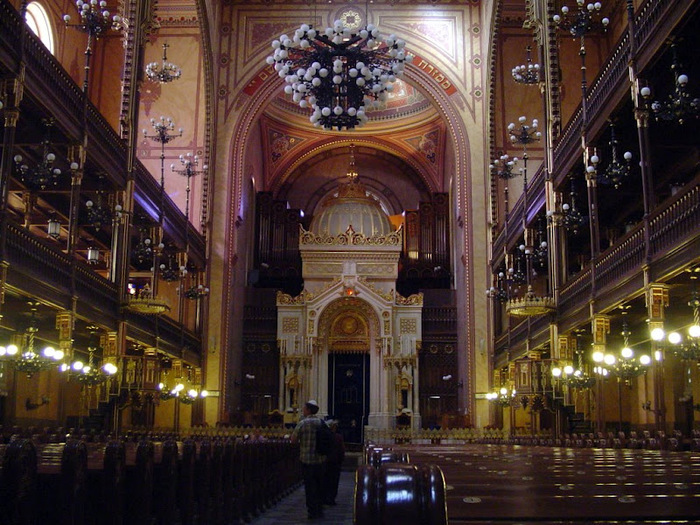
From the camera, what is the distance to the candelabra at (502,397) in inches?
916

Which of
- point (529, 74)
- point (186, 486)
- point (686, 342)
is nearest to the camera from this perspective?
point (186, 486)

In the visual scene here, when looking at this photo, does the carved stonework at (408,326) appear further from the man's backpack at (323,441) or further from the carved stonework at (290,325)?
the man's backpack at (323,441)

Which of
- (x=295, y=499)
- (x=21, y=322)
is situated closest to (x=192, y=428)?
(x=21, y=322)

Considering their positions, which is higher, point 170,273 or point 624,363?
point 170,273

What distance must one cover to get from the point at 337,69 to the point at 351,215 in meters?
19.1

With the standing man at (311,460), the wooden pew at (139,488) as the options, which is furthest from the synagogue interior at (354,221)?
the wooden pew at (139,488)

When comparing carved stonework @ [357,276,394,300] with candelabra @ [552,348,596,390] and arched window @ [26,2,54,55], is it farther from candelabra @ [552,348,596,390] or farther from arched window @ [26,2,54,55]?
arched window @ [26,2,54,55]

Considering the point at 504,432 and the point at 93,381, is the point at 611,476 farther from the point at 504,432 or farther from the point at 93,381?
the point at 504,432

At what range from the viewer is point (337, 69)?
49.5 feet

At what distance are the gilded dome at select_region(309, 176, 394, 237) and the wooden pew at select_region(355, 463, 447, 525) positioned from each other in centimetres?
3117

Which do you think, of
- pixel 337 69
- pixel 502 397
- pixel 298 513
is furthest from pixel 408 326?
pixel 298 513

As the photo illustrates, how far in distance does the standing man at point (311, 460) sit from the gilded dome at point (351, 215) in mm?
22549

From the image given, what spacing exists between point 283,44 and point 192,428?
14.3m

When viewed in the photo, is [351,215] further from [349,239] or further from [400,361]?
[400,361]
